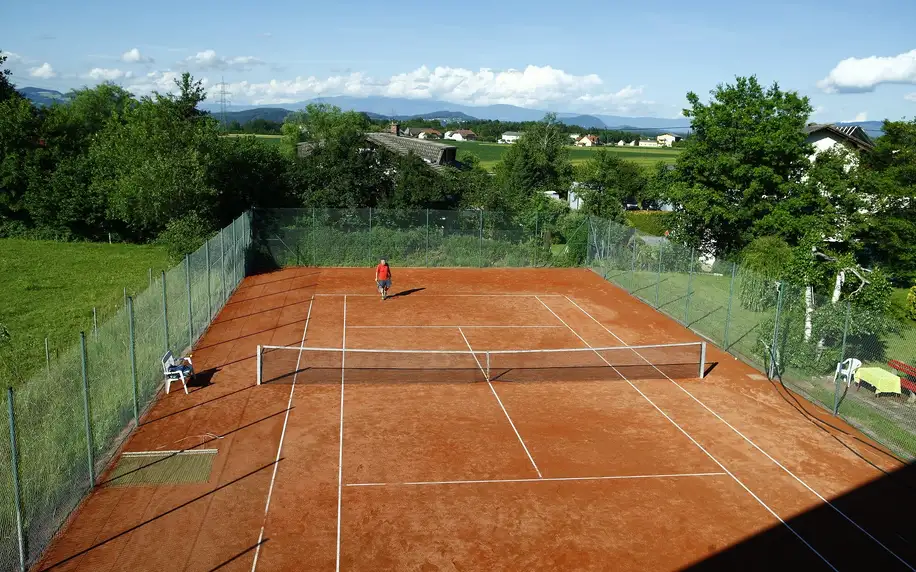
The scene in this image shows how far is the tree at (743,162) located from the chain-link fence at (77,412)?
22.4 metres

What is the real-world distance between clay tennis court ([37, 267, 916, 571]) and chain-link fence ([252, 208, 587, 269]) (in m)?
11.4

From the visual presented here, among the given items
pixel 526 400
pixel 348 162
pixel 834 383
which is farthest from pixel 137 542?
pixel 348 162

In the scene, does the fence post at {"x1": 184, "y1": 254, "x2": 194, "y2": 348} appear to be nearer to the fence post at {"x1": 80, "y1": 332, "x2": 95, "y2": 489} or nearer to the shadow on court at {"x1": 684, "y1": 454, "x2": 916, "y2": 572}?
the fence post at {"x1": 80, "y1": 332, "x2": 95, "y2": 489}

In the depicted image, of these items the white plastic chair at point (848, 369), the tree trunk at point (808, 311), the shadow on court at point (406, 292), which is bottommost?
the shadow on court at point (406, 292)

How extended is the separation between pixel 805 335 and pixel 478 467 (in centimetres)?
983

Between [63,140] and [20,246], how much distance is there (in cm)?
690

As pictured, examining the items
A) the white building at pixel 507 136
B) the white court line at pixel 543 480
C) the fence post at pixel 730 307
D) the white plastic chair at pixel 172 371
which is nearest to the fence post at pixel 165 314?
the white plastic chair at pixel 172 371

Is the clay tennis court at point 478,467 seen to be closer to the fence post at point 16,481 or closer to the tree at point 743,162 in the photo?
the fence post at point 16,481

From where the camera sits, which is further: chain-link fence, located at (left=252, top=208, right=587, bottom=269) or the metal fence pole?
chain-link fence, located at (left=252, top=208, right=587, bottom=269)

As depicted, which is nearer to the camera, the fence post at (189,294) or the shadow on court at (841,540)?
the shadow on court at (841,540)

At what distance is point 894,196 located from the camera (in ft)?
95.5

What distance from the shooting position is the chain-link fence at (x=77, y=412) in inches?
355

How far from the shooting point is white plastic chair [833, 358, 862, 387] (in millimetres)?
15344

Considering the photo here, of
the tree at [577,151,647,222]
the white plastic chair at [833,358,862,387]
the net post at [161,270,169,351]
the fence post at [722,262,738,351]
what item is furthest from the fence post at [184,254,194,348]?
the tree at [577,151,647,222]
